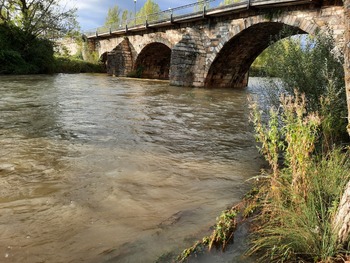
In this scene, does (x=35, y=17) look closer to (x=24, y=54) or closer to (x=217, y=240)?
(x=24, y=54)

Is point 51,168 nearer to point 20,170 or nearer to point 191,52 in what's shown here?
point 20,170

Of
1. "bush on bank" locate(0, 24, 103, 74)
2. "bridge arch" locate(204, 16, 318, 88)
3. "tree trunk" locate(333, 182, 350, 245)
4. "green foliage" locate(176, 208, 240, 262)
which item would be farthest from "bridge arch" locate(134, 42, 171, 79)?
"tree trunk" locate(333, 182, 350, 245)

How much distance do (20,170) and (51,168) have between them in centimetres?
34

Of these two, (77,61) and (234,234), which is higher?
(77,61)

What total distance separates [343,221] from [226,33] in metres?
14.9

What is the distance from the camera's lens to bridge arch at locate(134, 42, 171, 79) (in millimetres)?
24628

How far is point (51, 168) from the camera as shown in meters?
3.57

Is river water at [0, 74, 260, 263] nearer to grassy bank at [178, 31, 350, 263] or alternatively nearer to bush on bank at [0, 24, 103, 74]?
grassy bank at [178, 31, 350, 263]

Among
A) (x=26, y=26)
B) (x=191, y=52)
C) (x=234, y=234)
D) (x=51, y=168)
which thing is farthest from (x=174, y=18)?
(x=234, y=234)

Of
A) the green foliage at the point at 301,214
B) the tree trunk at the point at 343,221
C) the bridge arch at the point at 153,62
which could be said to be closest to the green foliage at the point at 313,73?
the green foliage at the point at 301,214

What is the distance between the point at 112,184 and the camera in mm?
3223

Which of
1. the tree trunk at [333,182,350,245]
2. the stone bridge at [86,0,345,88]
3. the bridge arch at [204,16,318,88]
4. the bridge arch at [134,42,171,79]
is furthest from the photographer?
the bridge arch at [134,42,171,79]

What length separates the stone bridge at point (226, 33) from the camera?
11.3 m

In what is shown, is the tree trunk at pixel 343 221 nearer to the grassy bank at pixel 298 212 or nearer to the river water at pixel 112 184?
the grassy bank at pixel 298 212
